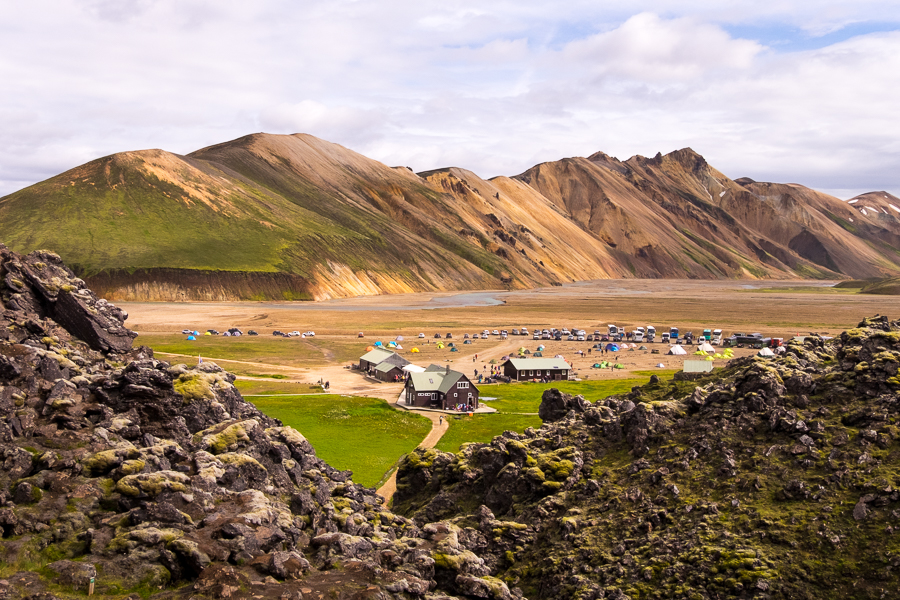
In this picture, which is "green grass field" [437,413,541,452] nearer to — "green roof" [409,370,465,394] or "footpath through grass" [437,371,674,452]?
"footpath through grass" [437,371,674,452]

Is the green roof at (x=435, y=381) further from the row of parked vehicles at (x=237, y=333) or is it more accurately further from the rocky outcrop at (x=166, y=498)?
the row of parked vehicles at (x=237, y=333)

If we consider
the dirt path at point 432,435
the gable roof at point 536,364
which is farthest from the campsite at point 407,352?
the gable roof at point 536,364

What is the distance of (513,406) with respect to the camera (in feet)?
285

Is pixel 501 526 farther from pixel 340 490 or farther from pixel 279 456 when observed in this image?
pixel 279 456

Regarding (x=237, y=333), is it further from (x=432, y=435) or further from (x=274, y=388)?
(x=432, y=435)

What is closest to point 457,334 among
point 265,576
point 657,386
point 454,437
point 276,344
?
point 276,344

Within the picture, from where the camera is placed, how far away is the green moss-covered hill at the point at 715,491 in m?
25.3

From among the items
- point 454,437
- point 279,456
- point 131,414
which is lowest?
point 454,437

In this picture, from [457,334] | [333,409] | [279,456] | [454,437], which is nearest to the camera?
[279,456]

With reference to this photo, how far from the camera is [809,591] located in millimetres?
24062

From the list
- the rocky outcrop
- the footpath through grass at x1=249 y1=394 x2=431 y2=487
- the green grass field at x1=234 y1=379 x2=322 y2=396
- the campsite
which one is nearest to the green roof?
the footpath through grass at x1=249 y1=394 x2=431 y2=487

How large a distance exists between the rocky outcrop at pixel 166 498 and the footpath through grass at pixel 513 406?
36.6m

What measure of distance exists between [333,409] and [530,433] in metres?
46.9

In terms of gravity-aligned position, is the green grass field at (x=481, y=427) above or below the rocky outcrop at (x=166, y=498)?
below
